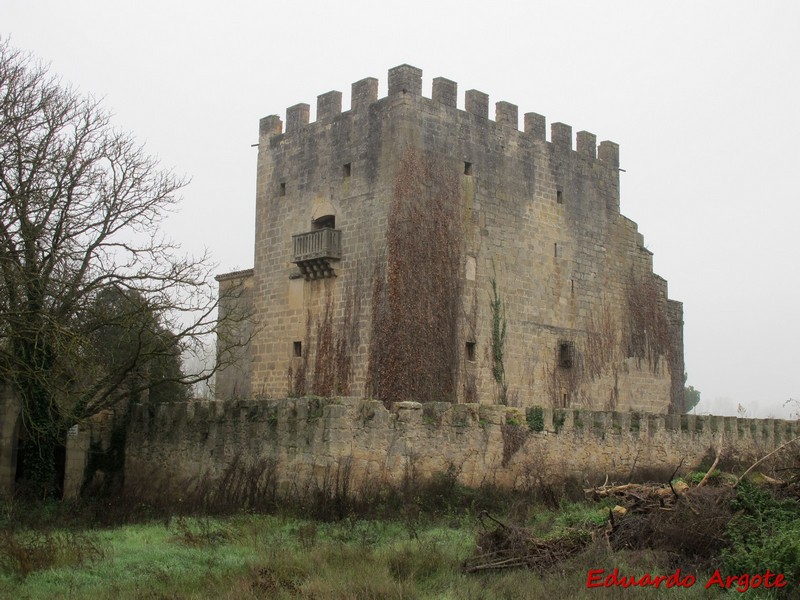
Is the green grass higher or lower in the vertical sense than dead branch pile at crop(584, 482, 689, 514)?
lower

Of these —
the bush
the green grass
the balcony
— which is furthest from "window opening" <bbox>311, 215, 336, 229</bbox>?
the bush

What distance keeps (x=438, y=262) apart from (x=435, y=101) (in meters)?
4.16

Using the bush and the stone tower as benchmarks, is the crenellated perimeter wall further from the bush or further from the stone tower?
the bush

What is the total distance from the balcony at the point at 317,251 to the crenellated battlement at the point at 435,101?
3177mm

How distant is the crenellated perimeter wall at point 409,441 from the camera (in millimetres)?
18172

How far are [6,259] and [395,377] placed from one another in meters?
10.6

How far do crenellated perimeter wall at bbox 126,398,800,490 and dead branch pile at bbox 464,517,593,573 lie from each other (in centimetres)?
472

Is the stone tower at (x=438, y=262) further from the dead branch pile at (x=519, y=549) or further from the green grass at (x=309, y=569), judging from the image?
the dead branch pile at (x=519, y=549)

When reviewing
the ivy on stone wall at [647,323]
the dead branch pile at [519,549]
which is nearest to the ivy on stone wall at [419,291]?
the ivy on stone wall at [647,323]

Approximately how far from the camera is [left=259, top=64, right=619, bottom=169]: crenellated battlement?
2598 cm

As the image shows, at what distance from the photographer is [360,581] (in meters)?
11.7

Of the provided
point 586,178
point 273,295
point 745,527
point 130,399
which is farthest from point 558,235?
point 745,527

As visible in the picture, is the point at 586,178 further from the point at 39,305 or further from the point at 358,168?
the point at 39,305

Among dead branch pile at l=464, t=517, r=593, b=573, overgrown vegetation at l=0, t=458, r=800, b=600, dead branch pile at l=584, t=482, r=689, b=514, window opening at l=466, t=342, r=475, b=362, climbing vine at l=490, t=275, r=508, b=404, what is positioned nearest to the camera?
overgrown vegetation at l=0, t=458, r=800, b=600
